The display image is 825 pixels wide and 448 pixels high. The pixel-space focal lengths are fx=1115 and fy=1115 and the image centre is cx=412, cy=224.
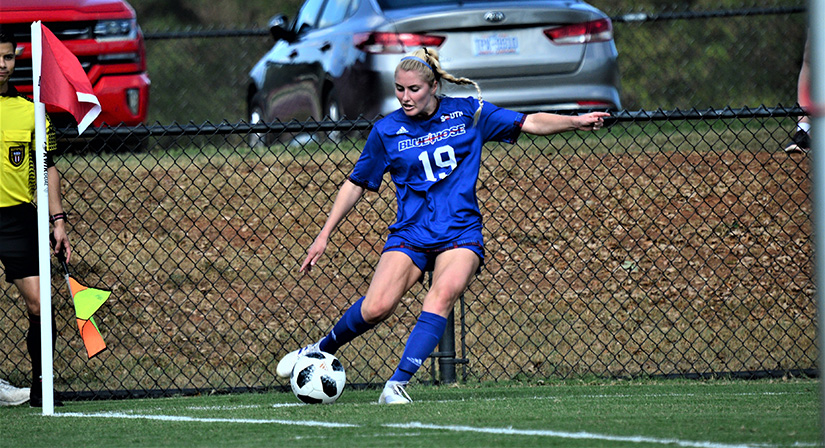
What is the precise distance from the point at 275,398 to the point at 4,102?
214 cm

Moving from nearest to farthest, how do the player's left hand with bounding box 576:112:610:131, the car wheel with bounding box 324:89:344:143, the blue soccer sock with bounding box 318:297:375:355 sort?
the player's left hand with bounding box 576:112:610:131 < the blue soccer sock with bounding box 318:297:375:355 < the car wheel with bounding box 324:89:344:143

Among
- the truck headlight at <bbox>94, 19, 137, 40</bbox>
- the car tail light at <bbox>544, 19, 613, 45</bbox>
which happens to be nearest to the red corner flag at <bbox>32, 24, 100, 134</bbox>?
the truck headlight at <bbox>94, 19, 137, 40</bbox>

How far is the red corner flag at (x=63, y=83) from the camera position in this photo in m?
5.46

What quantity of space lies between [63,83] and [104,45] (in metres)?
3.51

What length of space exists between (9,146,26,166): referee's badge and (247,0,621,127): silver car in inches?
139

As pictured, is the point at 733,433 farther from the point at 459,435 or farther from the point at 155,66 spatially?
the point at 155,66

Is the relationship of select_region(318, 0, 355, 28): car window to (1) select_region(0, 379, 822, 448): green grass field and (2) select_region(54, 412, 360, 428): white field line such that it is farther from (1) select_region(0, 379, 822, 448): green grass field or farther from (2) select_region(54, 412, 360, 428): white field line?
(2) select_region(54, 412, 360, 428): white field line

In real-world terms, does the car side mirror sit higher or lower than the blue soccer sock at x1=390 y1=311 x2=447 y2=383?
higher

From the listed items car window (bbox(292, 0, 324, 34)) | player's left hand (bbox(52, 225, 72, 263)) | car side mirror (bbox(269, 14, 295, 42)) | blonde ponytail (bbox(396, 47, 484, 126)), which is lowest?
Answer: player's left hand (bbox(52, 225, 72, 263))

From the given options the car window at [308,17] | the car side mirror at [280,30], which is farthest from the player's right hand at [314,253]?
the car window at [308,17]

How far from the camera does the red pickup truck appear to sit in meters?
8.80

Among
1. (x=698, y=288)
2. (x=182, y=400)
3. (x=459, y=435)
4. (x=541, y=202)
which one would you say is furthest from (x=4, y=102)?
(x=698, y=288)

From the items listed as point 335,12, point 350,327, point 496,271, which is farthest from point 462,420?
point 335,12

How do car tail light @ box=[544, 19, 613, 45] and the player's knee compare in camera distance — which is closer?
the player's knee
